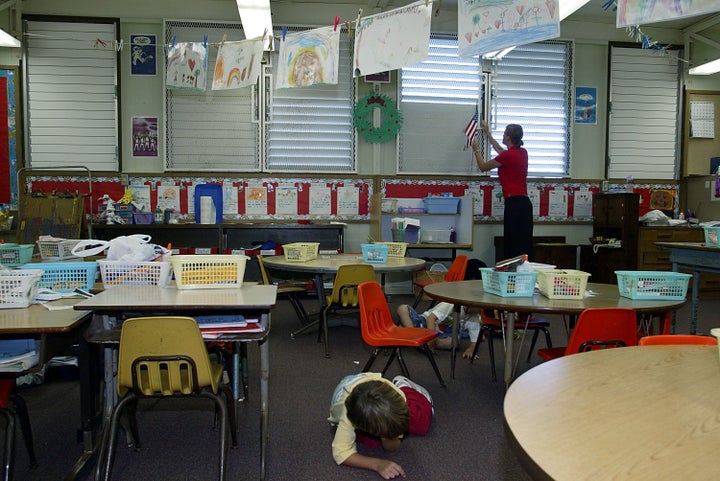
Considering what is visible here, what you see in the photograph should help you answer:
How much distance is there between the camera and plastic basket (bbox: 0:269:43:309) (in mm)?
2188

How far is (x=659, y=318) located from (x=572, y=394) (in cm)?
199

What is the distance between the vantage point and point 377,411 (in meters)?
2.11

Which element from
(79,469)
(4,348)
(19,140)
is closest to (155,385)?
(79,469)

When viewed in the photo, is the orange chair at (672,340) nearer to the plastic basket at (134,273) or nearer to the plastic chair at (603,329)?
the plastic chair at (603,329)

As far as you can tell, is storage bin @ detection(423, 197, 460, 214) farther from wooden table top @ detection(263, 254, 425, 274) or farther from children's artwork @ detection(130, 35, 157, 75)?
children's artwork @ detection(130, 35, 157, 75)

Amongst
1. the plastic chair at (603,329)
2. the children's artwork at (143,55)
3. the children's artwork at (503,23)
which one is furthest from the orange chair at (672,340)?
the children's artwork at (143,55)

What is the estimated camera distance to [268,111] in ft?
23.4

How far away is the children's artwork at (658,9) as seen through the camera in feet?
10.5

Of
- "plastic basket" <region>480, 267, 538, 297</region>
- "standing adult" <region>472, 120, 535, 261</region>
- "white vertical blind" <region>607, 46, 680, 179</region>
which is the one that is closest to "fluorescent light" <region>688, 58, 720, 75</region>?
"white vertical blind" <region>607, 46, 680, 179</region>

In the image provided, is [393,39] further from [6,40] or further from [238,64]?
[6,40]

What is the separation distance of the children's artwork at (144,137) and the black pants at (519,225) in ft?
15.4

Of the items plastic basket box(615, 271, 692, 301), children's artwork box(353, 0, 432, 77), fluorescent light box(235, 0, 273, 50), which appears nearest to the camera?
plastic basket box(615, 271, 692, 301)

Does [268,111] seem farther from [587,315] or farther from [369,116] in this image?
[587,315]

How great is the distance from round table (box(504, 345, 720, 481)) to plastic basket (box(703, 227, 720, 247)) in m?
3.36
